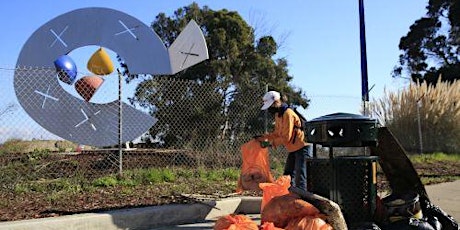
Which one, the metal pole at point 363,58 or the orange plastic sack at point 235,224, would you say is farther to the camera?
the metal pole at point 363,58

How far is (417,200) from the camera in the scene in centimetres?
517

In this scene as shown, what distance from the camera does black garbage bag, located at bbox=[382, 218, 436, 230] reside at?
16.0 ft

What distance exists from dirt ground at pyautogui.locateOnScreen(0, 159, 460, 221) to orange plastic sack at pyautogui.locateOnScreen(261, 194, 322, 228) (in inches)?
88.5

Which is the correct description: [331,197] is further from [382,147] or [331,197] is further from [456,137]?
[456,137]

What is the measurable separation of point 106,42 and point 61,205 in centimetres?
512

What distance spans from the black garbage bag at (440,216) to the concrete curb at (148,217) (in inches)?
101

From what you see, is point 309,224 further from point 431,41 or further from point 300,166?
point 431,41

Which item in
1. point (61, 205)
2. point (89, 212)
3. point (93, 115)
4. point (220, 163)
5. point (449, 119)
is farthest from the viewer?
point (449, 119)

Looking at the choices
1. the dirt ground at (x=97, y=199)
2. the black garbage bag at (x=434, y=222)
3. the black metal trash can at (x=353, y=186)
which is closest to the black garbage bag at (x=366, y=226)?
the black metal trash can at (x=353, y=186)

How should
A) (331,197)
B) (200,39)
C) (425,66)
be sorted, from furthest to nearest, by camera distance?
(425,66) < (200,39) < (331,197)

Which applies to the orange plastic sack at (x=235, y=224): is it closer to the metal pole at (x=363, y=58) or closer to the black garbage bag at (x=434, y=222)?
the black garbage bag at (x=434, y=222)

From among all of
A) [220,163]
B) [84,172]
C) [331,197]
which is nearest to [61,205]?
[84,172]

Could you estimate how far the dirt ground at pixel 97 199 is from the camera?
616cm

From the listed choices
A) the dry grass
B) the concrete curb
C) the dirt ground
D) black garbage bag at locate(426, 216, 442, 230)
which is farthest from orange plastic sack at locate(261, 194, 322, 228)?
the dry grass
